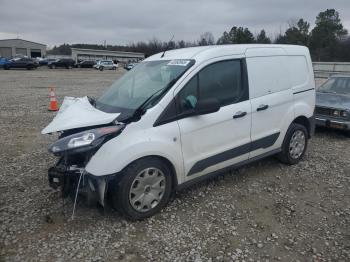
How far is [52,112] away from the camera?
408 inches

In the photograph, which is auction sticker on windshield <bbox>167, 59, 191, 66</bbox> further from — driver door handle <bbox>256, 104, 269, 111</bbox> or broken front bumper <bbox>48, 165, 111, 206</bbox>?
broken front bumper <bbox>48, 165, 111, 206</bbox>

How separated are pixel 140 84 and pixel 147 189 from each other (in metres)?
1.45

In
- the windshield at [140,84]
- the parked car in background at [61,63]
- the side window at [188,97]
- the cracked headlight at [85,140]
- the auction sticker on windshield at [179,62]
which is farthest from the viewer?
the parked car in background at [61,63]

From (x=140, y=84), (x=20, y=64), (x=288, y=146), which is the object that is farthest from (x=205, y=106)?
(x=20, y=64)

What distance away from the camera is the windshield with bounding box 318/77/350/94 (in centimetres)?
823

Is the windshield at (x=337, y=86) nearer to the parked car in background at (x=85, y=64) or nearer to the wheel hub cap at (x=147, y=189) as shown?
the wheel hub cap at (x=147, y=189)

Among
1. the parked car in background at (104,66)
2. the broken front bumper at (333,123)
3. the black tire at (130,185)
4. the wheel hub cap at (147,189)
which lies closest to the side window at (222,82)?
the black tire at (130,185)

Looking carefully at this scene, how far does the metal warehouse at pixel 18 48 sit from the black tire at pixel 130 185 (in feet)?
271

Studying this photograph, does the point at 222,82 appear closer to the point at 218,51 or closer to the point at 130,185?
the point at 218,51

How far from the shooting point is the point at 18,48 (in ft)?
254

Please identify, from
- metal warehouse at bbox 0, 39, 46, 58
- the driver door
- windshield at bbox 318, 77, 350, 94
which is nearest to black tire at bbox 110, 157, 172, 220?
the driver door

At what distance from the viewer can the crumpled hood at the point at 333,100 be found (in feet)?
23.9

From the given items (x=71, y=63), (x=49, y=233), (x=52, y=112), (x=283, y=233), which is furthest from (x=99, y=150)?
(x=71, y=63)

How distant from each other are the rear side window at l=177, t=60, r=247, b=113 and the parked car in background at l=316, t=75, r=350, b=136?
3866 mm
